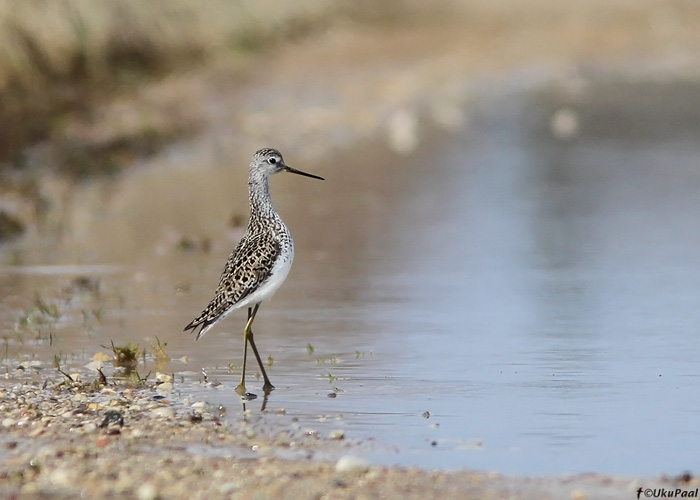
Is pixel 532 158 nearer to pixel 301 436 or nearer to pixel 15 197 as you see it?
pixel 15 197

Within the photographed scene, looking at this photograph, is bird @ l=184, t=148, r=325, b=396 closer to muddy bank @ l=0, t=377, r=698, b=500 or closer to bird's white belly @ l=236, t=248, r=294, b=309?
bird's white belly @ l=236, t=248, r=294, b=309

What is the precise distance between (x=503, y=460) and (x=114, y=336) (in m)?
4.32

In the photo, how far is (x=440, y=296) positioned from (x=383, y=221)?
14.2ft

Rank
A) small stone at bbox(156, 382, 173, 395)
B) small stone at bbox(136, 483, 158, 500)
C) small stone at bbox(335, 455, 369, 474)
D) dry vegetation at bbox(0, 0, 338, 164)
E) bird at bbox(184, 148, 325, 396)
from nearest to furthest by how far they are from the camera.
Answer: small stone at bbox(136, 483, 158, 500) → small stone at bbox(335, 455, 369, 474) → small stone at bbox(156, 382, 173, 395) → bird at bbox(184, 148, 325, 396) → dry vegetation at bbox(0, 0, 338, 164)

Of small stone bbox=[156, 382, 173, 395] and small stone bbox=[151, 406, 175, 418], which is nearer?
small stone bbox=[151, 406, 175, 418]

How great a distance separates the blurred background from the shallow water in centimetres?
3

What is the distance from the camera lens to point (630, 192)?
1839 cm

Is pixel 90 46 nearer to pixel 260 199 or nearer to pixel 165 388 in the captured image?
pixel 260 199

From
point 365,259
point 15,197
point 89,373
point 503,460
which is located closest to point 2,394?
point 89,373

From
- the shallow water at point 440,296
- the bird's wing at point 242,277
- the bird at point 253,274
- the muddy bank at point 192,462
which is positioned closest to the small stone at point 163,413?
the muddy bank at point 192,462

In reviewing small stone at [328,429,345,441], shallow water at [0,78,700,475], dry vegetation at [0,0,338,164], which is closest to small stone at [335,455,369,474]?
shallow water at [0,78,700,475]

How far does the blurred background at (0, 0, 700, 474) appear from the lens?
8.78 metres

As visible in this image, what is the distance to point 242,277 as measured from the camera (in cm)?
947

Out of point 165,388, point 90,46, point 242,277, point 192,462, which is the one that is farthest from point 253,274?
point 90,46
